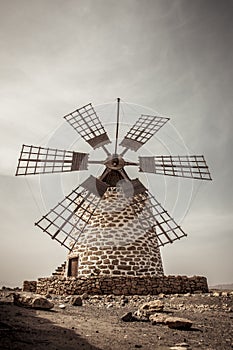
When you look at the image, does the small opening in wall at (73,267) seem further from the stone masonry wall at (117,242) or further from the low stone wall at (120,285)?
the low stone wall at (120,285)

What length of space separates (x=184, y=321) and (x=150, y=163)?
33.2 ft

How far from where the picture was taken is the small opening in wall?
12.6 meters

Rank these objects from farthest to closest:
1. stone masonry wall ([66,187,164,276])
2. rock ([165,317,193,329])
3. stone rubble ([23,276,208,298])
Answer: stone masonry wall ([66,187,164,276]) < stone rubble ([23,276,208,298]) < rock ([165,317,193,329])

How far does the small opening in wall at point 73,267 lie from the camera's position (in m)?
12.6

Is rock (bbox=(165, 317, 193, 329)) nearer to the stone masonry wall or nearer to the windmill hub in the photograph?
the stone masonry wall

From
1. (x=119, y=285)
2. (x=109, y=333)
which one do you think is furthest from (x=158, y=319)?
(x=119, y=285)

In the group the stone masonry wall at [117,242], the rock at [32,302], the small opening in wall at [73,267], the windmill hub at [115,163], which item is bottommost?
the rock at [32,302]

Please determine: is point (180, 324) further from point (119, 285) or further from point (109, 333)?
point (119, 285)

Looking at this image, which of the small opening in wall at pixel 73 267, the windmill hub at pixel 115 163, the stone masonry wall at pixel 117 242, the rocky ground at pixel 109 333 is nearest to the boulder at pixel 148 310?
the rocky ground at pixel 109 333

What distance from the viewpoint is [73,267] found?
12.7 m

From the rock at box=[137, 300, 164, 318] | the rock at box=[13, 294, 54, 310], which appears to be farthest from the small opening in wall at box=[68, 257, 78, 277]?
the rock at box=[137, 300, 164, 318]

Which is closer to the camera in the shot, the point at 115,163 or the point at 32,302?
the point at 32,302

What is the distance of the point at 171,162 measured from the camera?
1449 cm

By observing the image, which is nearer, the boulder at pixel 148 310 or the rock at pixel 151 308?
the boulder at pixel 148 310
